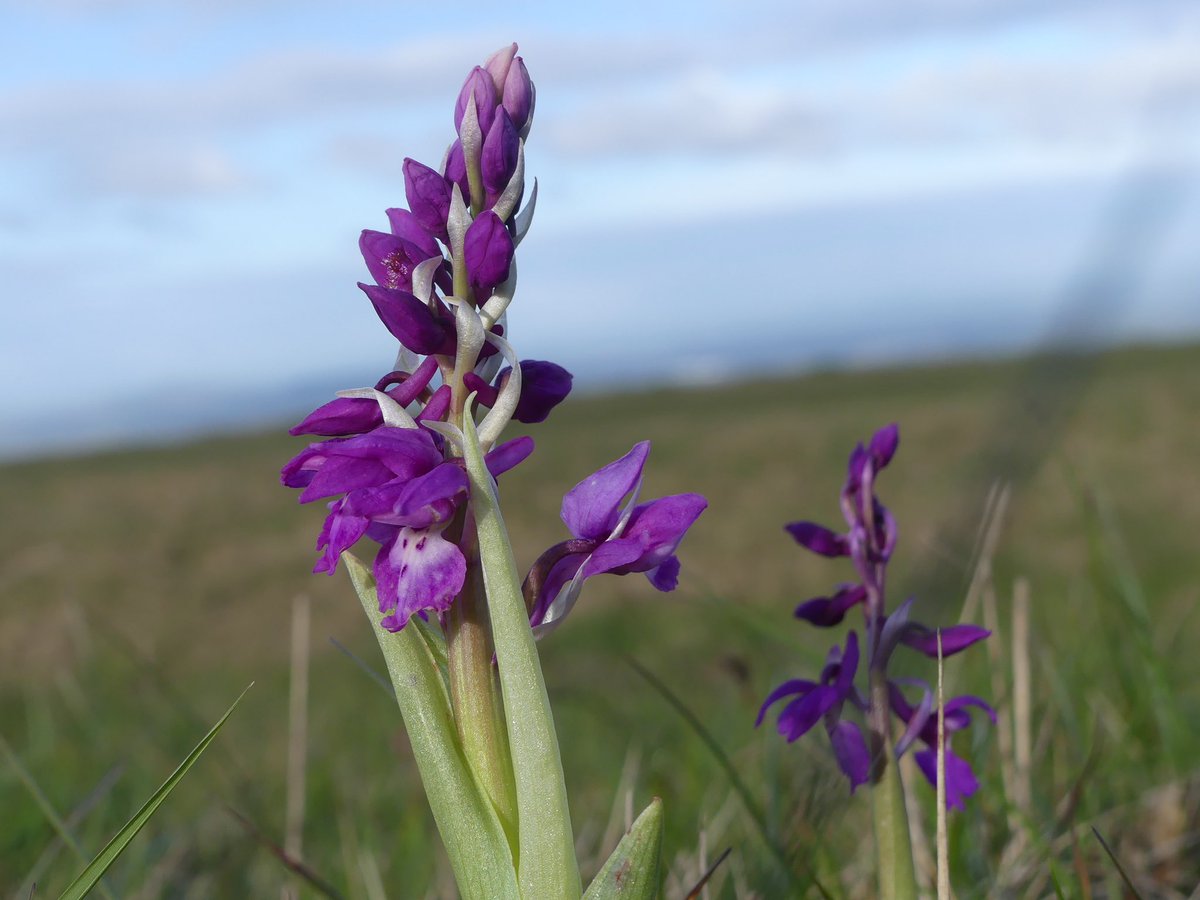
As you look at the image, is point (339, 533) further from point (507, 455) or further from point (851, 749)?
point (851, 749)

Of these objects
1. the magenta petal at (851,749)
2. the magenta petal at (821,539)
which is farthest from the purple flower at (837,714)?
the magenta petal at (821,539)

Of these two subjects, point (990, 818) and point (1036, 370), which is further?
point (990, 818)

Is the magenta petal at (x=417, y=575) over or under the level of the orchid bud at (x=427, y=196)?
under

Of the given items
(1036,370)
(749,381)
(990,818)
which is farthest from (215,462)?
(1036,370)

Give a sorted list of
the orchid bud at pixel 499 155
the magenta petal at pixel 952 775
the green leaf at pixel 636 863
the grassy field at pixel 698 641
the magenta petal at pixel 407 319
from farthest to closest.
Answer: the grassy field at pixel 698 641, the magenta petal at pixel 952 775, the orchid bud at pixel 499 155, the magenta petal at pixel 407 319, the green leaf at pixel 636 863

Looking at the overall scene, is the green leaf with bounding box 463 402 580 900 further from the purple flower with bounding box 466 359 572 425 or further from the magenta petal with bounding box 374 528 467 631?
the purple flower with bounding box 466 359 572 425

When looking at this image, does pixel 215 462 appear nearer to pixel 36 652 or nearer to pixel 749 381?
pixel 36 652

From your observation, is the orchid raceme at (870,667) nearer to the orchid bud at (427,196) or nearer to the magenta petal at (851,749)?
the magenta petal at (851,749)
